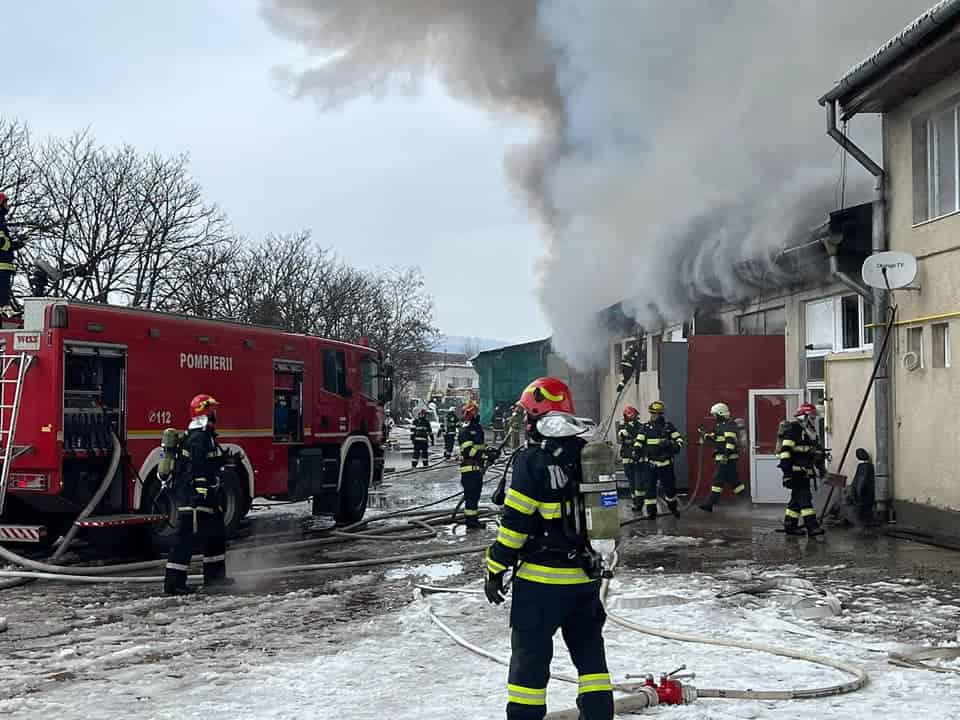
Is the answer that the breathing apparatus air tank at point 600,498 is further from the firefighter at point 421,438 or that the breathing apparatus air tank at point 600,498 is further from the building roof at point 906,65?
the firefighter at point 421,438

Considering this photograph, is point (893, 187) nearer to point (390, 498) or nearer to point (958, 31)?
point (958, 31)

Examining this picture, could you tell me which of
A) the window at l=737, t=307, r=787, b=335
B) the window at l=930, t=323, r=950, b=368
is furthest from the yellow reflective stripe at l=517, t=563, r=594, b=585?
the window at l=737, t=307, r=787, b=335

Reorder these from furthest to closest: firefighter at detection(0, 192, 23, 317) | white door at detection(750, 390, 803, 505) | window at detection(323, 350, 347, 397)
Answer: white door at detection(750, 390, 803, 505) < window at detection(323, 350, 347, 397) < firefighter at detection(0, 192, 23, 317)

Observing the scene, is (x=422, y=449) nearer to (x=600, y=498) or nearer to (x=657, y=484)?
(x=657, y=484)

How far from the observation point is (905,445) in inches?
451

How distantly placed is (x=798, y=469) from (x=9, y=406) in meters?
8.10

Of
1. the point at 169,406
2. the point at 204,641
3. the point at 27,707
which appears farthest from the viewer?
the point at 169,406

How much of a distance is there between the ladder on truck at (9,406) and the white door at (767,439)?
9.84m

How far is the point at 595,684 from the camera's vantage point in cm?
418

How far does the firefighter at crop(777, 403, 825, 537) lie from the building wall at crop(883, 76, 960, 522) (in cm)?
109

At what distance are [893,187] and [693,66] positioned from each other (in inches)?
329

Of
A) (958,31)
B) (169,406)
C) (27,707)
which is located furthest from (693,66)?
(27,707)

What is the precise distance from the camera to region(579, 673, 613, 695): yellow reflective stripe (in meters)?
4.17

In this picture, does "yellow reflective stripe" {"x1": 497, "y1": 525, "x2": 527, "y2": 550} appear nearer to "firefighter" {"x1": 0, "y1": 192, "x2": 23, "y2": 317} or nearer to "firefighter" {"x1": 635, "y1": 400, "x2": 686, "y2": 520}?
"firefighter" {"x1": 0, "y1": 192, "x2": 23, "y2": 317}
